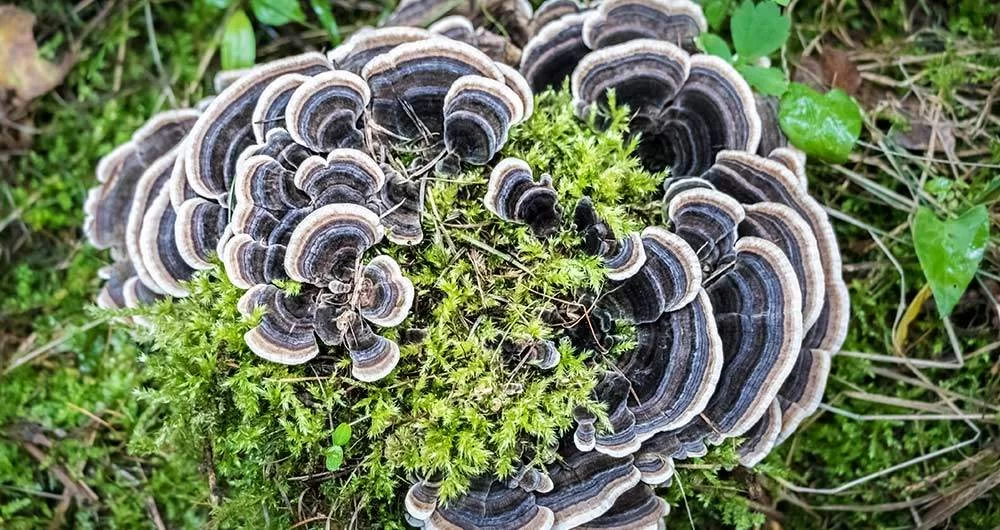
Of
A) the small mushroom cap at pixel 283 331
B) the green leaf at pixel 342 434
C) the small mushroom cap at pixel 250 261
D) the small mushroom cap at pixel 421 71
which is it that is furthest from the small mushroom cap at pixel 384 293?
the small mushroom cap at pixel 421 71

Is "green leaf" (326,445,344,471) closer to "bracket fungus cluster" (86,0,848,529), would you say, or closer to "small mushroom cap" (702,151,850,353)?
"bracket fungus cluster" (86,0,848,529)

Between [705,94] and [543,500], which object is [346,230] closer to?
[543,500]

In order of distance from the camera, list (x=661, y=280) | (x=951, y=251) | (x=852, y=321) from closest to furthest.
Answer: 1. (x=661, y=280)
2. (x=951, y=251)
3. (x=852, y=321)

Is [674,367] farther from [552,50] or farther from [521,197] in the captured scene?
[552,50]

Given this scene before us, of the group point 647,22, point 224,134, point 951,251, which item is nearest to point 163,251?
point 224,134

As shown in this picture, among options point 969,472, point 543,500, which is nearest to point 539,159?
point 543,500

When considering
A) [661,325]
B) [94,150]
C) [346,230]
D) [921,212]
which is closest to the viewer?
[346,230]

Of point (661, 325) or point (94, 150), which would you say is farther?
point (94, 150)

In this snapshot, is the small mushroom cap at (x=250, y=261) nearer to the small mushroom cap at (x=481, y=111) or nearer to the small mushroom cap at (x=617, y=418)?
the small mushroom cap at (x=481, y=111)
